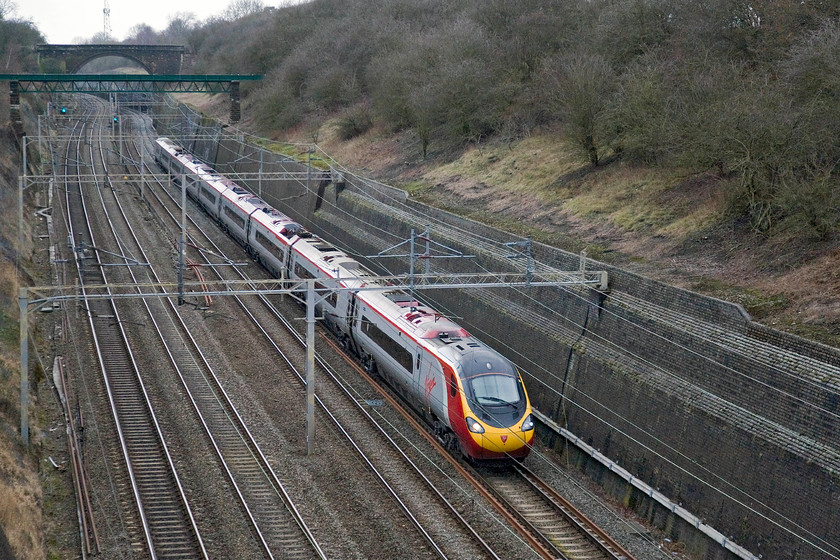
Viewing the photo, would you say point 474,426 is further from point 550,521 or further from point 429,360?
point 550,521

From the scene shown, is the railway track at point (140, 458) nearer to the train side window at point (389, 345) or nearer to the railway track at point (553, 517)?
the train side window at point (389, 345)

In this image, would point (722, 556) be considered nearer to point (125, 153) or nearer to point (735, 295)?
point (735, 295)

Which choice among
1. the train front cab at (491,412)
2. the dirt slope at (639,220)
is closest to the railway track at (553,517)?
the train front cab at (491,412)

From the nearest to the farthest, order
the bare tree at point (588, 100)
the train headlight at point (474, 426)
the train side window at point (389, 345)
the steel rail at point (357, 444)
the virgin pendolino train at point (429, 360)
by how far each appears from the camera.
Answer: the steel rail at point (357, 444), the train headlight at point (474, 426), the virgin pendolino train at point (429, 360), the train side window at point (389, 345), the bare tree at point (588, 100)

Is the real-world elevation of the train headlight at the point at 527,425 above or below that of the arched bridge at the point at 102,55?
below

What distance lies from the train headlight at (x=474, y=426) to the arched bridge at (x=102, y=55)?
252 ft

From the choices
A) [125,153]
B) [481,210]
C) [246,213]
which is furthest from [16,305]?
[125,153]

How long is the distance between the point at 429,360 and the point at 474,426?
2.29m

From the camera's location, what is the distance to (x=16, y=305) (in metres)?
26.7

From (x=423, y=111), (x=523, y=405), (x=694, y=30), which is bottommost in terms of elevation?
(x=523, y=405)

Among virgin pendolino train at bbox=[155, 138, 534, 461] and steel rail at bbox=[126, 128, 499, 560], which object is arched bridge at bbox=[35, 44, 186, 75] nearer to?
steel rail at bbox=[126, 128, 499, 560]

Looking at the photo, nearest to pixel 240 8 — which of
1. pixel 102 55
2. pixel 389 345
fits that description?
pixel 102 55

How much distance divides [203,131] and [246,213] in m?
36.3

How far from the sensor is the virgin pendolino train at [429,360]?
1795 centimetres
